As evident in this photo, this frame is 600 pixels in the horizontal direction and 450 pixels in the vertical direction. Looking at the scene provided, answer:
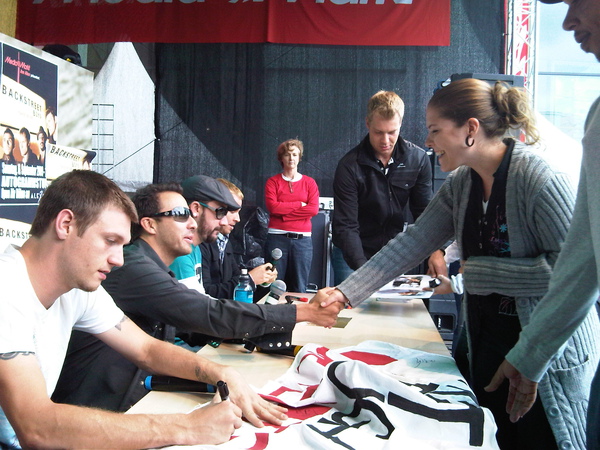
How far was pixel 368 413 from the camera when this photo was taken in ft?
4.01

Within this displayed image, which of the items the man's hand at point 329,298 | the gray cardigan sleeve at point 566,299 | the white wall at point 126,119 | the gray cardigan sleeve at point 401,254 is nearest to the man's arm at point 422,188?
the gray cardigan sleeve at point 401,254

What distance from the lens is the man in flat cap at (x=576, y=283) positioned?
95cm

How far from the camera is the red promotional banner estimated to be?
6117 millimetres

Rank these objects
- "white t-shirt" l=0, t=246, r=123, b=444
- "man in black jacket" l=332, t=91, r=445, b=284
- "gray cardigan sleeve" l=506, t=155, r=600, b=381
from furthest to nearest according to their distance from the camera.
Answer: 1. "man in black jacket" l=332, t=91, r=445, b=284
2. "white t-shirt" l=0, t=246, r=123, b=444
3. "gray cardigan sleeve" l=506, t=155, r=600, b=381

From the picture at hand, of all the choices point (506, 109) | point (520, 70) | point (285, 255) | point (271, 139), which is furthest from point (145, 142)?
point (506, 109)

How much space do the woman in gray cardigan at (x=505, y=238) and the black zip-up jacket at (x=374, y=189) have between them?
3.95ft

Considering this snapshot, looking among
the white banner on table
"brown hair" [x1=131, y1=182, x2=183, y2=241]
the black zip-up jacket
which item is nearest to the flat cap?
"brown hair" [x1=131, y1=182, x2=183, y2=241]

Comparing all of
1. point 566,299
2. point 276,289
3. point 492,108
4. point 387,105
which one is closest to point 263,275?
point 276,289

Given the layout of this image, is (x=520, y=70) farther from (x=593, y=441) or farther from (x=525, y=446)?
(x=593, y=441)

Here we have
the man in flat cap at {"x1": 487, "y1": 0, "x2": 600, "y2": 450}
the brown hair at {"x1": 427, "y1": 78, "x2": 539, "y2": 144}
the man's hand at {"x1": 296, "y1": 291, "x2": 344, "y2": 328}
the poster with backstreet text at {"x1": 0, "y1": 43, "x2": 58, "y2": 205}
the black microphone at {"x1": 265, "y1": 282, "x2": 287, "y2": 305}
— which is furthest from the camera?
the poster with backstreet text at {"x1": 0, "y1": 43, "x2": 58, "y2": 205}

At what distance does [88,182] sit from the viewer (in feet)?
4.70

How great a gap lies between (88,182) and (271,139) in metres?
5.21

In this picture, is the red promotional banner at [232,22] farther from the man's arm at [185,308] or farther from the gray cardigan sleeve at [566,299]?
the gray cardigan sleeve at [566,299]

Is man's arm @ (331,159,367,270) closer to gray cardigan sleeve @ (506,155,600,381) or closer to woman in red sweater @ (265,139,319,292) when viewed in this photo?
gray cardigan sleeve @ (506,155,600,381)
